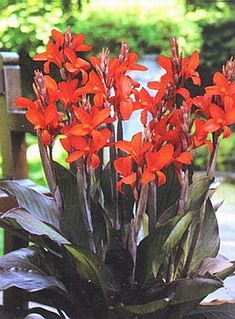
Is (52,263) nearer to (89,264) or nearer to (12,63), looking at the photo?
(89,264)

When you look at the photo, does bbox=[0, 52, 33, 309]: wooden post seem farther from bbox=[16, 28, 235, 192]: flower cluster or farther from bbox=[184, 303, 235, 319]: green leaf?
bbox=[184, 303, 235, 319]: green leaf

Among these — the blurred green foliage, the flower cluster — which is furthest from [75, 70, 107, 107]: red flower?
the blurred green foliage

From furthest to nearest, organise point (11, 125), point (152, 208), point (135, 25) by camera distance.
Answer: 1. point (135, 25)
2. point (11, 125)
3. point (152, 208)

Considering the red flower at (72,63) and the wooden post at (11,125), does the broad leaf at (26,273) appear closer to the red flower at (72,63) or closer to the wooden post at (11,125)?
the red flower at (72,63)

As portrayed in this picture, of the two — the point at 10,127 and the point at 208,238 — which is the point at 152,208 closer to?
the point at 208,238

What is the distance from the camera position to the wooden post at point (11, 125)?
1.84 meters

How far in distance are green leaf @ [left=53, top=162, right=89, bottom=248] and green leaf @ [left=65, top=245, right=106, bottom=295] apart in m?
0.06

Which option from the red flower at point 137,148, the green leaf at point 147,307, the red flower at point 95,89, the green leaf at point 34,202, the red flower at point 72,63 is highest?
the red flower at point 72,63

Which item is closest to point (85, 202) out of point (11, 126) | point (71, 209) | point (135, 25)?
point (71, 209)

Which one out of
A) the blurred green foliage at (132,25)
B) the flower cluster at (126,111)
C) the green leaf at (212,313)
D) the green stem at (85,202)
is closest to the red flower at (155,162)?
the flower cluster at (126,111)

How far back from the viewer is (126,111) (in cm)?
100

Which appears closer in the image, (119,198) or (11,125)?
(119,198)

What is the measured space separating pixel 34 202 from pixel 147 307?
0.24m

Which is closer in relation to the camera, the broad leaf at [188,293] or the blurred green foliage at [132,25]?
the broad leaf at [188,293]
